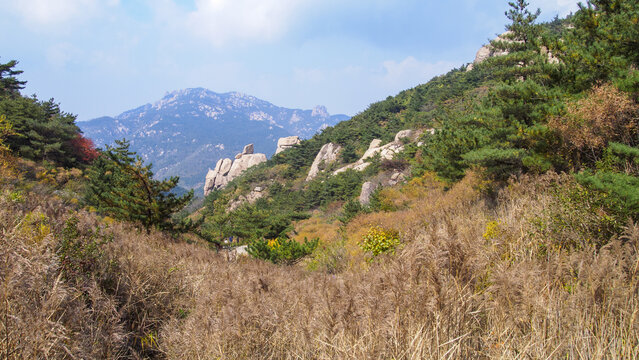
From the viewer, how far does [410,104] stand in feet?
149

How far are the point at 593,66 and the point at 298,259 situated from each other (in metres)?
9.52

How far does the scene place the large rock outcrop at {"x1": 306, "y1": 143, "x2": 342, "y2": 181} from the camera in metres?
42.4

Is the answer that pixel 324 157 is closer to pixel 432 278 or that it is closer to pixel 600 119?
pixel 600 119

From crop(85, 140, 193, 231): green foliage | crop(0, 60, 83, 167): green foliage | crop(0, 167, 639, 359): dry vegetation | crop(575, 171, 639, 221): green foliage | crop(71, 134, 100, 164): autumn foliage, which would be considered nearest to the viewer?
crop(0, 167, 639, 359): dry vegetation

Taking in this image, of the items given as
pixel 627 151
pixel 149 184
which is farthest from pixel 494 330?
pixel 149 184

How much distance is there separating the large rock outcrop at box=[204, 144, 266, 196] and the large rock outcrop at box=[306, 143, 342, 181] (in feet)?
111

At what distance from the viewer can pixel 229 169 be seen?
269 ft

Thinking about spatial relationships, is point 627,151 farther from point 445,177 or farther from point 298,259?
point 445,177

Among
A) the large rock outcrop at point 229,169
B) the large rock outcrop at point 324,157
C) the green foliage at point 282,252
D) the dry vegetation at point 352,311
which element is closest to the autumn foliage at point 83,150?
the green foliage at point 282,252

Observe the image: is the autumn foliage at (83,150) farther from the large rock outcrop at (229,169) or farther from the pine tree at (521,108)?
the large rock outcrop at (229,169)

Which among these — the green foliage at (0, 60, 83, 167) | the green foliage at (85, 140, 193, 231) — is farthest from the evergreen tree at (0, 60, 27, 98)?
the green foliage at (85, 140, 193, 231)

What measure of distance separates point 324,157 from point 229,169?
4576 cm

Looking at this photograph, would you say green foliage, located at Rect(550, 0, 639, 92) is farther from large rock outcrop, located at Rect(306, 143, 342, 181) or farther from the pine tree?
large rock outcrop, located at Rect(306, 143, 342, 181)

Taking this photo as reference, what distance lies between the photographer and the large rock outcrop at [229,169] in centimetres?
7800
